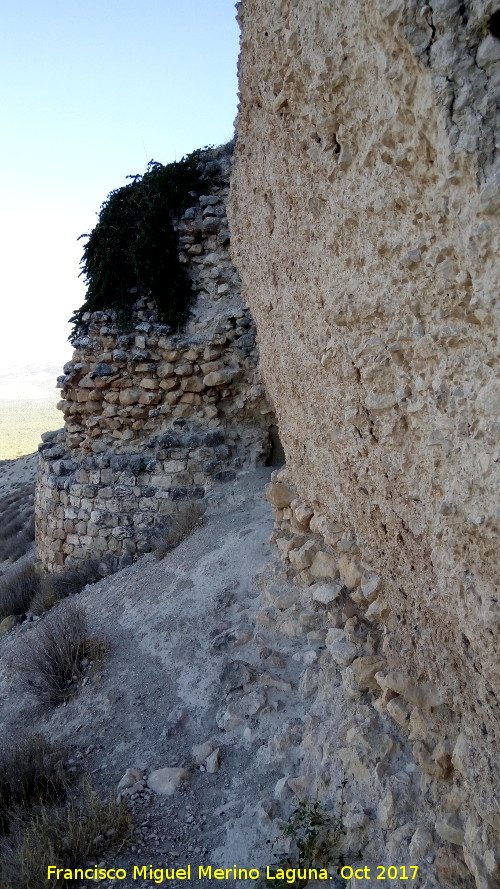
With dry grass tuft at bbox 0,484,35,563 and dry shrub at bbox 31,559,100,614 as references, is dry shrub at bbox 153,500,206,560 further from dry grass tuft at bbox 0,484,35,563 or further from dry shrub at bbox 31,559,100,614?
dry grass tuft at bbox 0,484,35,563

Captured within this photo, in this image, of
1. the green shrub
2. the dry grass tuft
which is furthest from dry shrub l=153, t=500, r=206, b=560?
the dry grass tuft

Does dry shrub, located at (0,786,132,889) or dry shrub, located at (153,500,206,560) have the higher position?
dry shrub, located at (153,500,206,560)

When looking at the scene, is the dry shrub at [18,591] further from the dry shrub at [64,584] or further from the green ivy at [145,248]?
the green ivy at [145,248]

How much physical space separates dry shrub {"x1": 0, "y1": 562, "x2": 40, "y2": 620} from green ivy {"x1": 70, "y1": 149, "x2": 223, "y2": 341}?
305cm

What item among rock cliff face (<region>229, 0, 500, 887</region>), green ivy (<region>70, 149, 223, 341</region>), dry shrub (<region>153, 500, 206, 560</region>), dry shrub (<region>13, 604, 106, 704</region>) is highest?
green ivy (<region>70, 149, 223, 341</region>)

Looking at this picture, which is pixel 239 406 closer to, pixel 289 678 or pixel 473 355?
pixel 289 678

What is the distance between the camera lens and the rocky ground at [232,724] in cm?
251

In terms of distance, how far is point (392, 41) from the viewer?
7.32 feet

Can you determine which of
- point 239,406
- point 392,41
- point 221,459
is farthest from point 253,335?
point 392,41

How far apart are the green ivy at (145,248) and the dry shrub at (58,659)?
156 inches

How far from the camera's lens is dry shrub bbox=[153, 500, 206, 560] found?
19.2 feet

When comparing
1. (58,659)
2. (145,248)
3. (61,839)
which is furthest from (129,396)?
(61,839)

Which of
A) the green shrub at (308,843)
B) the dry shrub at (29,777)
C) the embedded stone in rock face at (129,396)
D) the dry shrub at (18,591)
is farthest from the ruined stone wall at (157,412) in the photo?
the green shrub at (308,843)

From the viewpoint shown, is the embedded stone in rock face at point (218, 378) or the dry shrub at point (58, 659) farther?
the embedded stone in rock face at point (218, 378)
